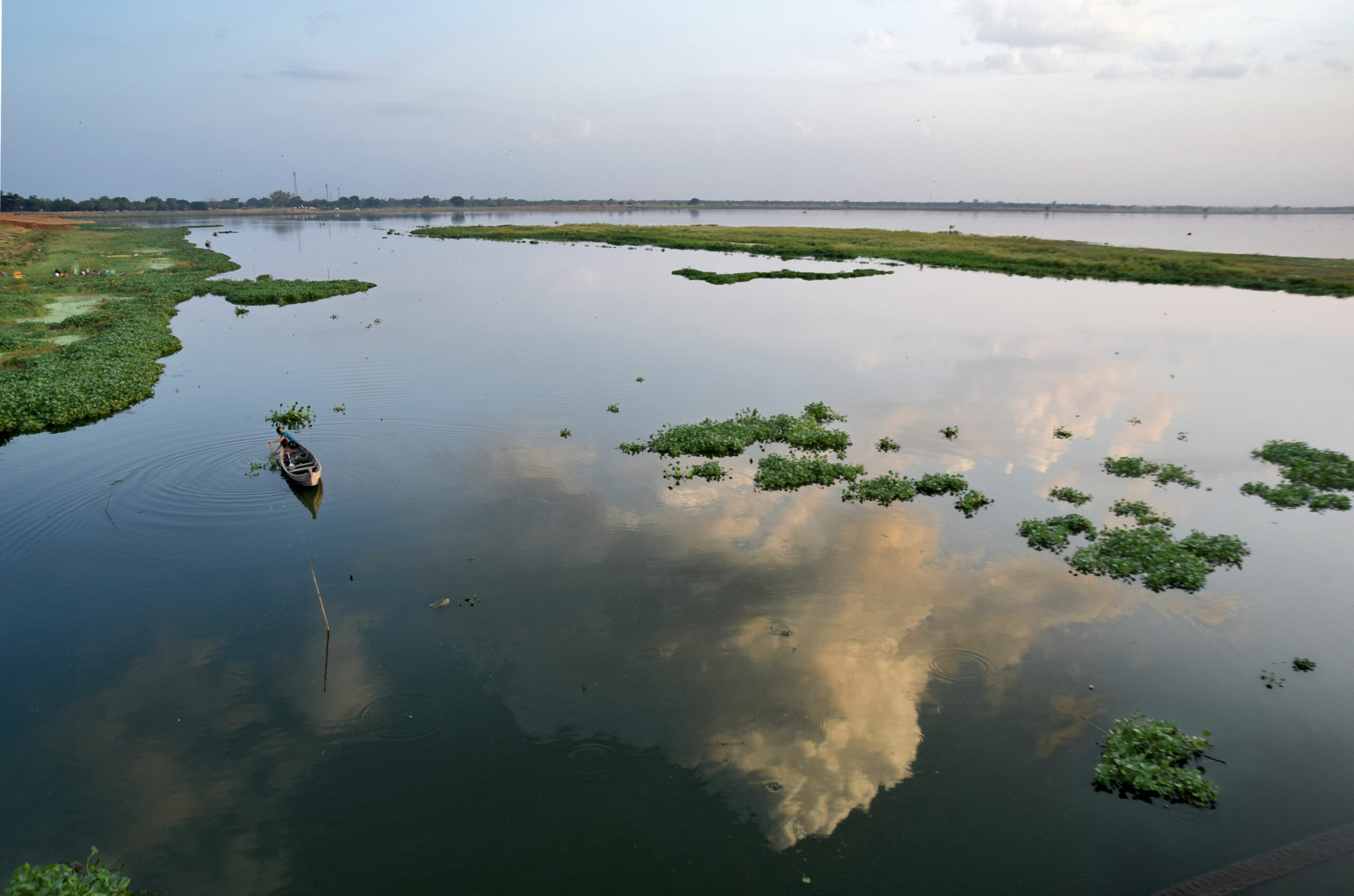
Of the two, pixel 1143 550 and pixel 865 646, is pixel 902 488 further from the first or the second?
pixel 865 646

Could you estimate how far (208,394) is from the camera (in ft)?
113

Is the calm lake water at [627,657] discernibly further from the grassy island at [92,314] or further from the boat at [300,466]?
the grassy island at [92,314]

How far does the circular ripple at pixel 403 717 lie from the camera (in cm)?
1350

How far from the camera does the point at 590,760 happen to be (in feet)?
42.4

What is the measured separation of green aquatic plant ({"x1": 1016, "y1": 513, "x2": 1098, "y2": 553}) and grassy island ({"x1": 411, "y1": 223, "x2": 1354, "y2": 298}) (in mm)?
61313

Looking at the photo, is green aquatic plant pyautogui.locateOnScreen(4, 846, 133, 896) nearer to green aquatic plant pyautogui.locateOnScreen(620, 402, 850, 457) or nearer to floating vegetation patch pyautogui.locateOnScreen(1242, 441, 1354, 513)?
green aquatic plant pyautogui.locateOnScreen(620, 402, 850, 457)

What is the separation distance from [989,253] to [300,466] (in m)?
99.0

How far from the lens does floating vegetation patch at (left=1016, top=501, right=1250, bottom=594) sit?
1900cm

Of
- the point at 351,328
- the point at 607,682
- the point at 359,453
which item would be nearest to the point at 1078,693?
the point at 607,682

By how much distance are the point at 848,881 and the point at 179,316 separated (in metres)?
64.2

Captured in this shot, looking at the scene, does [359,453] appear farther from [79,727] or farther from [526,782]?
[526,782]

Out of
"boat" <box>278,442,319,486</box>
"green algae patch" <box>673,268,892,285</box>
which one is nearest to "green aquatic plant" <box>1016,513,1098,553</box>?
"boat" <box>278,442,319,486</box>

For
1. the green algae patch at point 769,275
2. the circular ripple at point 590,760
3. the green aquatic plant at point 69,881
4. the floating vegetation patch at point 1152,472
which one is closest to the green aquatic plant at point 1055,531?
the floating vegetation patch at point 1152,472

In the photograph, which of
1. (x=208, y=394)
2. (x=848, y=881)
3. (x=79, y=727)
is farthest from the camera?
(x=208, y=394)
